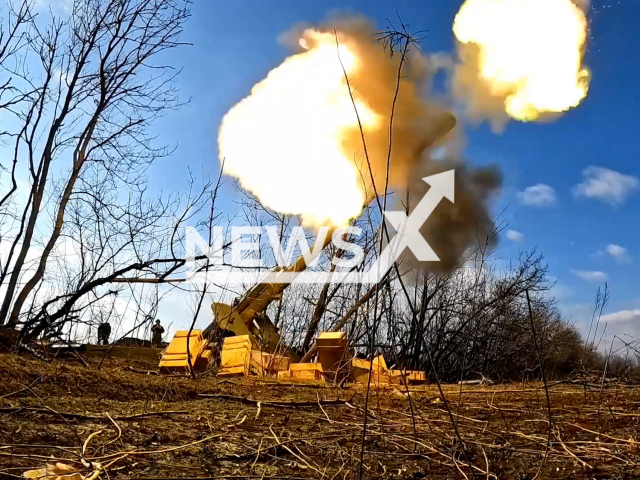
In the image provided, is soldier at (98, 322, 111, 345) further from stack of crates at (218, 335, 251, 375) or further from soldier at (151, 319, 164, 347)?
stack of crates at (218, 335, 251, 375)

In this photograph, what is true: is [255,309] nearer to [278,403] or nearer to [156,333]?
[156,333]

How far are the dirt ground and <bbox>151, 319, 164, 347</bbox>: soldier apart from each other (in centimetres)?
852

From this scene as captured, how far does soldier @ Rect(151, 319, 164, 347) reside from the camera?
48.5 feet

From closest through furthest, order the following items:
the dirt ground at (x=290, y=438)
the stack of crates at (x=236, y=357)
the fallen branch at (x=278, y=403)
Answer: the dirt ground at (x=290, y=438) → the fallen branch at (x=278, y=403) → the stack of crates at (x=236, y=357)

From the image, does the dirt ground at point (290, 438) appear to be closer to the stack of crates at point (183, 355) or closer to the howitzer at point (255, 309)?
the stack of crates at point (183, 355)

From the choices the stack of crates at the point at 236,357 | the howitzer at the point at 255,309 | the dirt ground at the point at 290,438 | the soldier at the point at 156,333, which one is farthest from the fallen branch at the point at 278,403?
the soldier at the point at 156,333

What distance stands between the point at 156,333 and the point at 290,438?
12.0 metres

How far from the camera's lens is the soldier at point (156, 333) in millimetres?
14773

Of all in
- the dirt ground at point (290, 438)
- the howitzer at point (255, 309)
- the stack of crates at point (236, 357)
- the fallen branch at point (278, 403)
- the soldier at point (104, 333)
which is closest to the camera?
the dirt ground at point (290, 438)

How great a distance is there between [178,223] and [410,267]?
8.89 m

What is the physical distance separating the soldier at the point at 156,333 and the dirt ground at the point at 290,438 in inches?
335

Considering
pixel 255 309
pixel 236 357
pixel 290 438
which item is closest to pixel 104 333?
pixel 255 309

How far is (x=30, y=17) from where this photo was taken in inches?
427

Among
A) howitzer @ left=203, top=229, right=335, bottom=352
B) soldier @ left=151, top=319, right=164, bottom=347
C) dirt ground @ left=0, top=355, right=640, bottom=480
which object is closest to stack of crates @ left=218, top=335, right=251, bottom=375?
howitzer @ left=203, top=229, right=335, bottom=352
